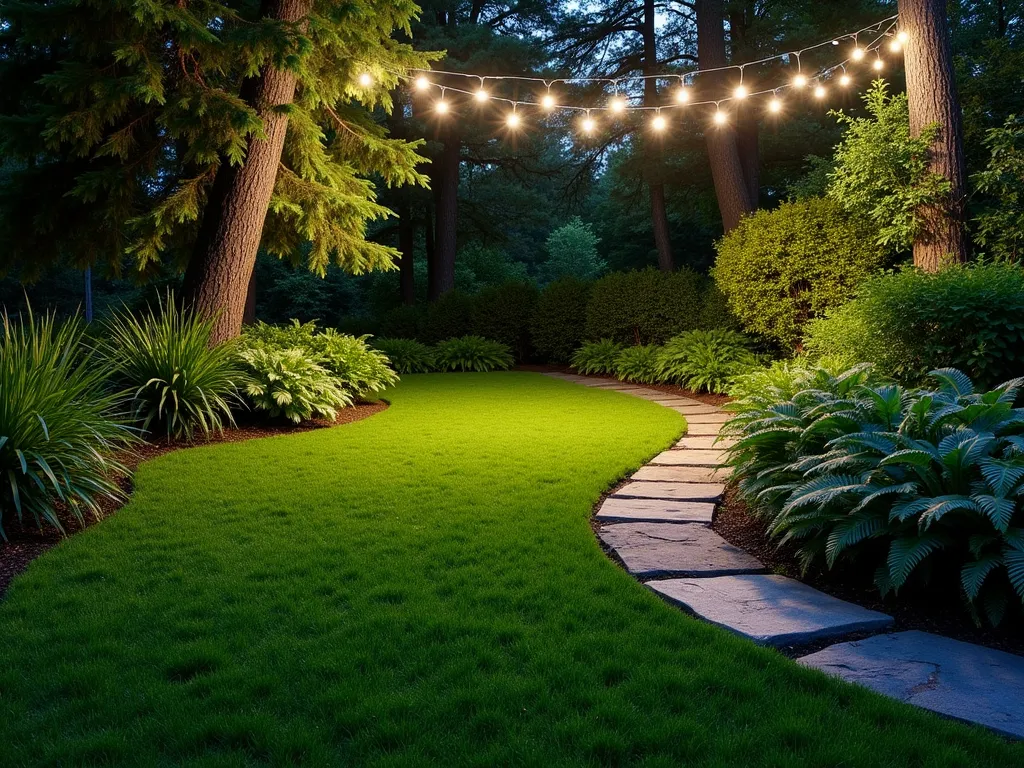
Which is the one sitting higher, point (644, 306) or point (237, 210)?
point (237, 210)

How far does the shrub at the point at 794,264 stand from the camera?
8148 mm

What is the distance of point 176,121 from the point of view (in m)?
6.58

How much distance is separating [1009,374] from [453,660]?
16.1ft

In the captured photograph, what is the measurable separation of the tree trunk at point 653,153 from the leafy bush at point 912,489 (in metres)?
12.4

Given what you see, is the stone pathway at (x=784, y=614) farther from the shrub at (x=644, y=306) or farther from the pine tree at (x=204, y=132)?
the shrub at (x=644, y=306)

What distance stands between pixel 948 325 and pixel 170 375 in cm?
605

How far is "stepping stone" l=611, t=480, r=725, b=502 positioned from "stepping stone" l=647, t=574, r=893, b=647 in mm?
1270

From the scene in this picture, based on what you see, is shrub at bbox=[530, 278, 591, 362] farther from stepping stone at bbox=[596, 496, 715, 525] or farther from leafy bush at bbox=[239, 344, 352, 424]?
stepping stone at bbox=[596, 496, 715, 525]

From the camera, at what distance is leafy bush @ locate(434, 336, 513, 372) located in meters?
13.3

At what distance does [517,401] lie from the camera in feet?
29.1

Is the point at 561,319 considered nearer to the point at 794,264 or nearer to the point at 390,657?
the point at 794,264

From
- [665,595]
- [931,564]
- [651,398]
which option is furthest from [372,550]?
[651,398]

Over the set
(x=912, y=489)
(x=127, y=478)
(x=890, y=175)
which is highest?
(x=890, y=175)

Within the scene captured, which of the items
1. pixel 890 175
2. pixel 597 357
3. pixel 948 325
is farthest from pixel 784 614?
pixel 597 357
